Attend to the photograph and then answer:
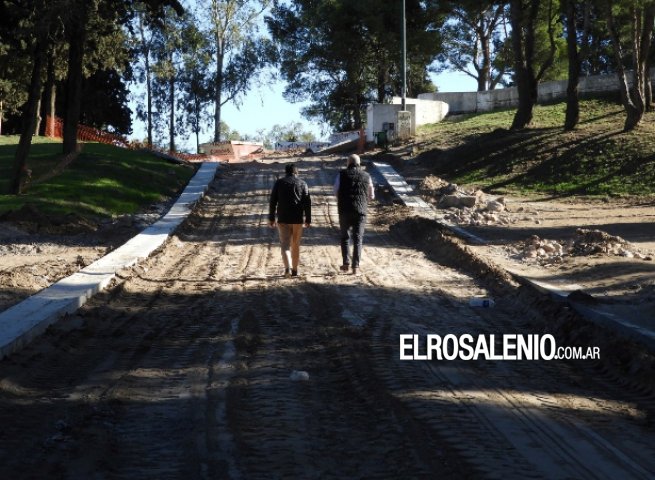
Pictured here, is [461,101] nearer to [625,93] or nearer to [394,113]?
[394,113]

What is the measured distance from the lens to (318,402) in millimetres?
7137

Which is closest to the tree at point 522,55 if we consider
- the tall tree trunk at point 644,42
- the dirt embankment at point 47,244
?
the tall tree trunk at point 644,42

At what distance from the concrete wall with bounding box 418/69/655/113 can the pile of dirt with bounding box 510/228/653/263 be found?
33.3 metres

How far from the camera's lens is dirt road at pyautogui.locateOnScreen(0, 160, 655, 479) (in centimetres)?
573

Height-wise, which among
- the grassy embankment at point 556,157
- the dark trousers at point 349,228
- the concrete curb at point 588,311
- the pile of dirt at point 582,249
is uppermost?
the grassy embankment at point 556,157

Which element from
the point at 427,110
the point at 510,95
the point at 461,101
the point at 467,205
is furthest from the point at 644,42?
the point at 461,101

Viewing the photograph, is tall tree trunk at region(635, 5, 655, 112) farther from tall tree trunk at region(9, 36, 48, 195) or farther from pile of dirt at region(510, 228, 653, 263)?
tall tree trunk at region(9, 36, 48, 195)

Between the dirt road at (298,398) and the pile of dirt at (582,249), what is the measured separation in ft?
11.0

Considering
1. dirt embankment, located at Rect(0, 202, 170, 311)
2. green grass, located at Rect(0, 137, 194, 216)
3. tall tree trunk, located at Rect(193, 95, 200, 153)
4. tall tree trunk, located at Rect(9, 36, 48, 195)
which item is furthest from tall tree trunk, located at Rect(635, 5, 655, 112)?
tall tree trunk, located at Rect(193, 95, 200, 153)

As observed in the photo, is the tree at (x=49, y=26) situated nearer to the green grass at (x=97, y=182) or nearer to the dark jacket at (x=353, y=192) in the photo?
the green grass at (x=97, y=182)

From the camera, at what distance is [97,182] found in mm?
29094

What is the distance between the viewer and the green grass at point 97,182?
80.3ft

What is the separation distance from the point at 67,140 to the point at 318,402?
96.2 ft

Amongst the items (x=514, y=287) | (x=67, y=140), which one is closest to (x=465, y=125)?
(x=67, y=140)
